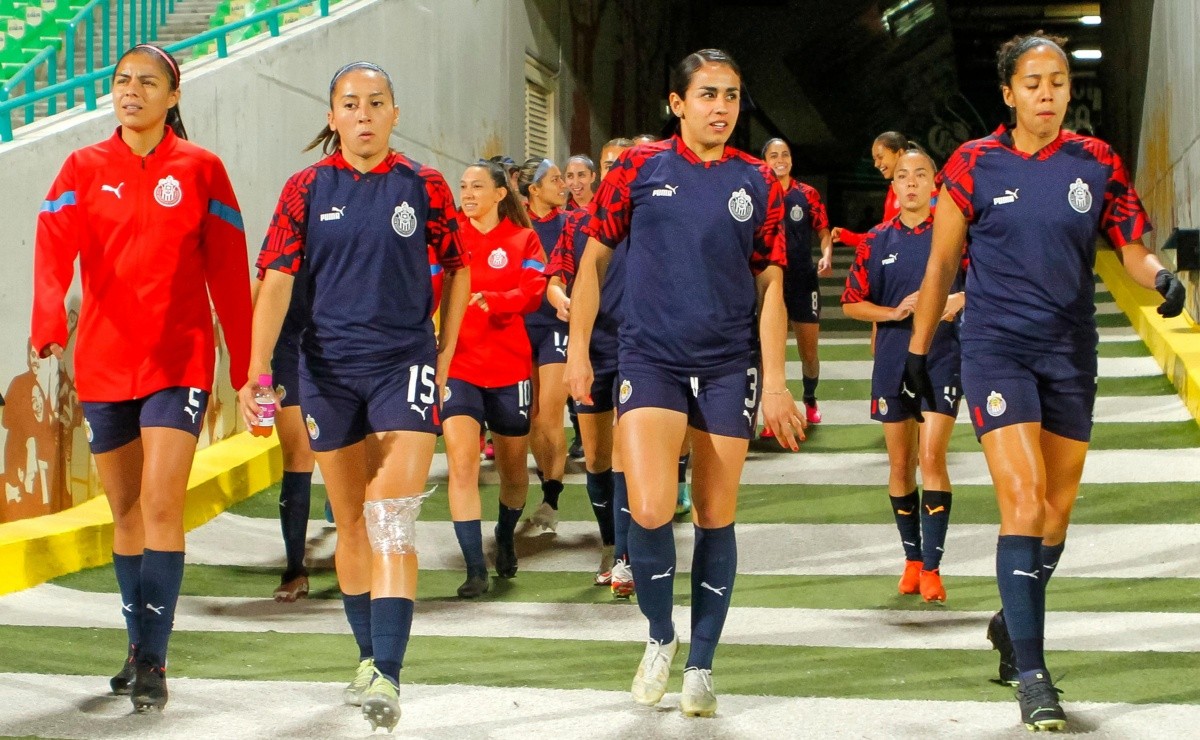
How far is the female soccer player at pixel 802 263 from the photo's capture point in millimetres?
11820

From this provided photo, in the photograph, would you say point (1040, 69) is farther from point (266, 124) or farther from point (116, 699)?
point (266, 124)

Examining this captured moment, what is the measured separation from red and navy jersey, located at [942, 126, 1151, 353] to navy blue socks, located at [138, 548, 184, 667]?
2.91 metres

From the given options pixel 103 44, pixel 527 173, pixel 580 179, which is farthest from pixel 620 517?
pixel 103 44

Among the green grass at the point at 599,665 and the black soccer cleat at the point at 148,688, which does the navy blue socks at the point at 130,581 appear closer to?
the black soccer cleat at the point at 148,688

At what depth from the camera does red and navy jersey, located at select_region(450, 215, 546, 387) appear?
318 inches

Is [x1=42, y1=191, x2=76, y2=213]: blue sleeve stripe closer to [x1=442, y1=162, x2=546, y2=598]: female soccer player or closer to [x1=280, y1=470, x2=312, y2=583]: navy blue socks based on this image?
[x1=442, y1=162, x2=546, y2=598]: female soccer player

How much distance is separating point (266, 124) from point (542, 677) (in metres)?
6.60

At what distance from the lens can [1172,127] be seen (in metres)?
15.1

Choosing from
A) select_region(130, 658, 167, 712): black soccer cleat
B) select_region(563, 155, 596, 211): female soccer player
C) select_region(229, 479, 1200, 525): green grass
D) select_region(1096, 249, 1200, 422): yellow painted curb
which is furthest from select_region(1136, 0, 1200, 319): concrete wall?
select_region(130, 658, 167, 712): black soccer cleat

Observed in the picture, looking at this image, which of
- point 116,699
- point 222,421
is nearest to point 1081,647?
point 116,699

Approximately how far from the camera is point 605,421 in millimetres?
8281

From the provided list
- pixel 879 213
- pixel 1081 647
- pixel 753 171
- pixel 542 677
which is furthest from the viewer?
pixel 879 213

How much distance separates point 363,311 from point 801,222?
23.1ft

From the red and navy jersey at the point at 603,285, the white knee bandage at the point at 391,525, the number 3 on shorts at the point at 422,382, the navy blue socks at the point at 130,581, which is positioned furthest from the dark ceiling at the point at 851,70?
the white knee bandage at the point at 391,525
